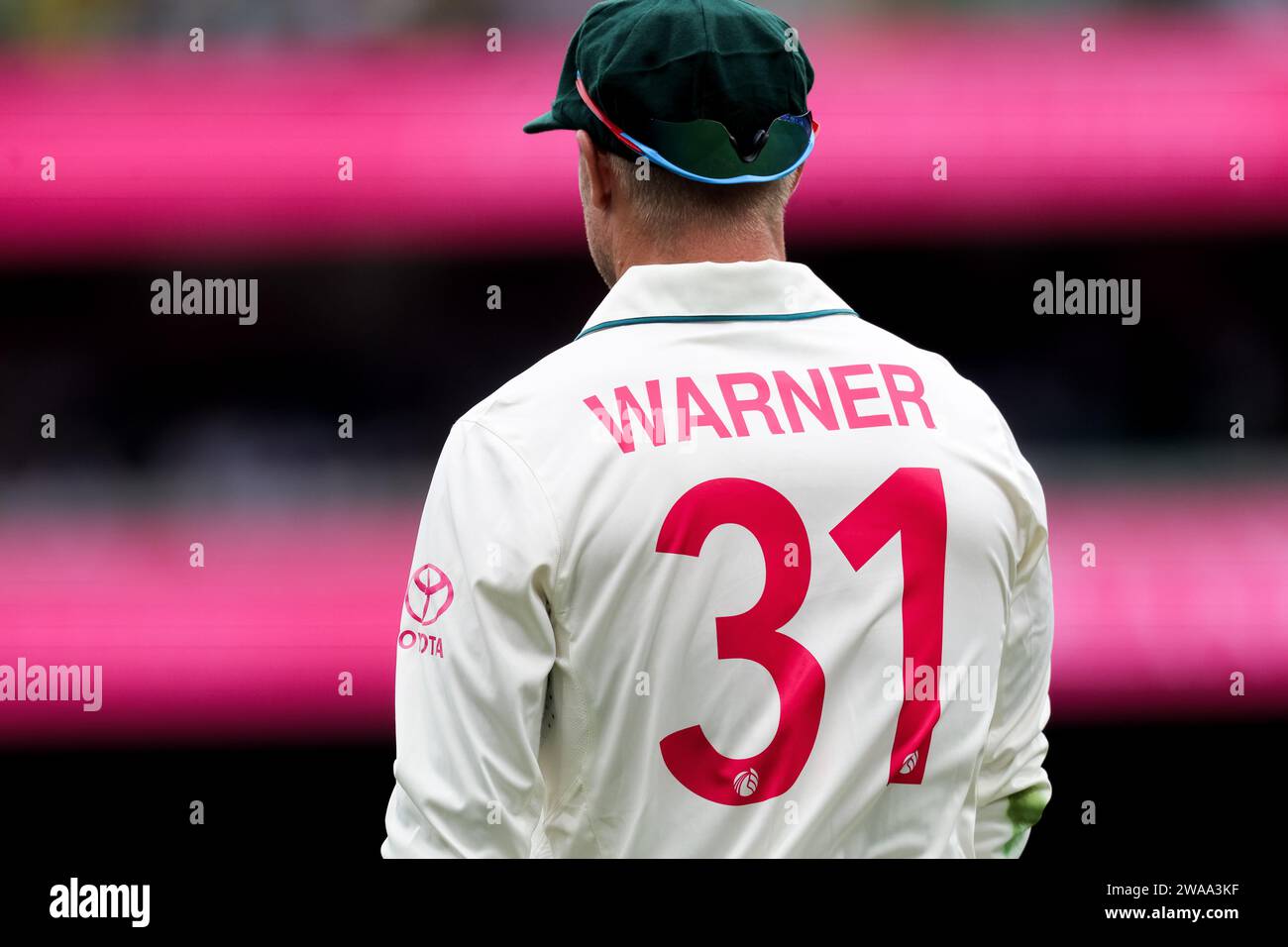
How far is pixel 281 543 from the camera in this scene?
2148 millimetres

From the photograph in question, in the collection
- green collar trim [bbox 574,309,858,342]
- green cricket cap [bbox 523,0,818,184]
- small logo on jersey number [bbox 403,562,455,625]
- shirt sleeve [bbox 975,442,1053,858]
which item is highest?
green cricket cap [bbox 523,0,818,184]

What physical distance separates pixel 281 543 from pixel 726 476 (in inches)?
56.6

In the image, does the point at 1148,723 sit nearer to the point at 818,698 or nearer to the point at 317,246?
the point at 818,698

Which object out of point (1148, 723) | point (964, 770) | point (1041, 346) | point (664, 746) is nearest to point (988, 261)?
point (1041, 346)

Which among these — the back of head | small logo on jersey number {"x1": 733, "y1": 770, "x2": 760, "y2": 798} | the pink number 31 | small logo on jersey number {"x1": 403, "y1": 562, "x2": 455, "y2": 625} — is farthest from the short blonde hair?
small logo on jersey number {"x1": 733, "y1": 770, "x2": 760, "y2": 798}

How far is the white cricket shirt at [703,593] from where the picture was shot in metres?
0.89

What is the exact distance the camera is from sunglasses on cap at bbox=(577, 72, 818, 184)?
3.09 ft

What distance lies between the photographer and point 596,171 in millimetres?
996

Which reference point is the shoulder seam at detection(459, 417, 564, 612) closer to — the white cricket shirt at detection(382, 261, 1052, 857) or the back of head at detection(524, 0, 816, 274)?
the white cricket shirt at detection(382, 261, 1052, 857)

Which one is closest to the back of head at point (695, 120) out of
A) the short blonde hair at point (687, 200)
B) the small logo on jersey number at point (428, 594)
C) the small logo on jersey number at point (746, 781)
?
the short blonde hair at point (687, 200)

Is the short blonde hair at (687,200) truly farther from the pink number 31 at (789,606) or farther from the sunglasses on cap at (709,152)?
the pink number 31 at (789,606)

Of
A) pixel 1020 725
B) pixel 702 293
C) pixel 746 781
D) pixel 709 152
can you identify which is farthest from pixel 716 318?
pixel 1020 725

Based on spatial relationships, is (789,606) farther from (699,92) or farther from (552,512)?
(699,92)

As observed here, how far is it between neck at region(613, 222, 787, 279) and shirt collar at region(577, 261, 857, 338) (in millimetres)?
10
